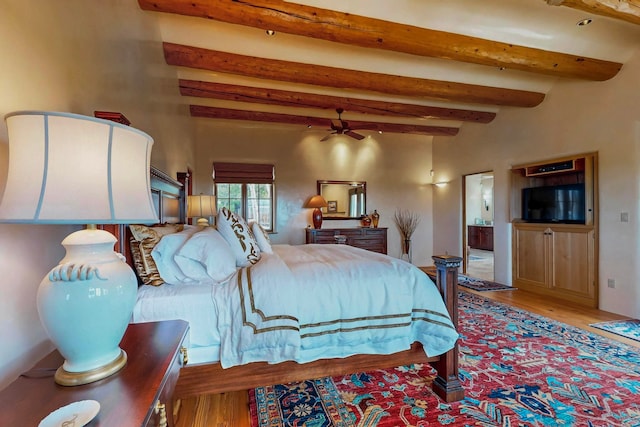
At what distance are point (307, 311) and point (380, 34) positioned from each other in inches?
99.5

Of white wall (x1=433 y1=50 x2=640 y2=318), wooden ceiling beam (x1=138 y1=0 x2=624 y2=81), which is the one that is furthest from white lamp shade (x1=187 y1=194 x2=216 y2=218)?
white wall (x1=433 y1=50 x2=640 y2=318)

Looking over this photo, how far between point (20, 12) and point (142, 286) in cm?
120

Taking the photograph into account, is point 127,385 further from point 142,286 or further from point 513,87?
point 513,87

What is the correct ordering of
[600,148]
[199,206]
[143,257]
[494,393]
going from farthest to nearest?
[199,206], [600,148], [494,393], [143,257]

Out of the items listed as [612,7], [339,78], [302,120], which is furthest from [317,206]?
[612,7]

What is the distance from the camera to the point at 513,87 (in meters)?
4.23

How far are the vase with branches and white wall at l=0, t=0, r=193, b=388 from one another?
5.53m

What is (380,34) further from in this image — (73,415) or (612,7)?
(73,415)

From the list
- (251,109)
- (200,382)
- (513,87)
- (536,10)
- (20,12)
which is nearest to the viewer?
(20,12)

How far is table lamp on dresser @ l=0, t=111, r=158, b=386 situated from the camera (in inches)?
28.4

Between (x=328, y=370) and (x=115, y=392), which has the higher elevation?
(x=115, y=392)

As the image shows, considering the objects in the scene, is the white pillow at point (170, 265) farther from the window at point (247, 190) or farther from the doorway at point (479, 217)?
the doorway at point (479, 217)

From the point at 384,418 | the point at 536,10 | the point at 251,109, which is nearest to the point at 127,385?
the point at 384,418

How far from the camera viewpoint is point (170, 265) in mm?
1654
